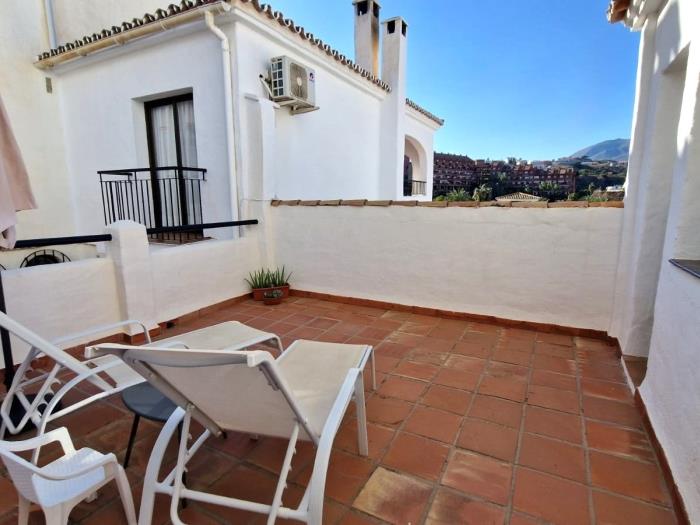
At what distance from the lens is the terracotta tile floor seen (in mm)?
1791

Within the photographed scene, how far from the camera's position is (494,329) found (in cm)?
422

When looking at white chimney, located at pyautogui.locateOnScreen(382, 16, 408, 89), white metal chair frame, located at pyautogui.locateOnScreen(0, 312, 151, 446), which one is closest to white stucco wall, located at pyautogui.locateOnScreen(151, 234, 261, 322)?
white metal chair frame, located at pyautogui.locateOnScreen(0, 312, 151, 446)

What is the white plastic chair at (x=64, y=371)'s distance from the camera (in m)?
2.03

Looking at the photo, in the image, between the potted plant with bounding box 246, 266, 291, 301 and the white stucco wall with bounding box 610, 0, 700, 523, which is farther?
the potted plant with bounding box 246, 266, 291, 301

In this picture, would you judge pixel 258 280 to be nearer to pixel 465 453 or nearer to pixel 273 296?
pixel 273 296

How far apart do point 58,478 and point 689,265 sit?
3.10m

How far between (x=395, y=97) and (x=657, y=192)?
25.1 feet

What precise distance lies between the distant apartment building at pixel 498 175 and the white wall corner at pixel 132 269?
1466 cm

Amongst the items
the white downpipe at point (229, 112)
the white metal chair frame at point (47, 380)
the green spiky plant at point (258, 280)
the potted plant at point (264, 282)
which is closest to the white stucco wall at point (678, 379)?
the white metal chair frame at point (47, 380)

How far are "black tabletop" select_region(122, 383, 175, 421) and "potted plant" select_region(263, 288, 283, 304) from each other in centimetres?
314

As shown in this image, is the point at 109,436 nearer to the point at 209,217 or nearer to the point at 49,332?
the point at 49,332

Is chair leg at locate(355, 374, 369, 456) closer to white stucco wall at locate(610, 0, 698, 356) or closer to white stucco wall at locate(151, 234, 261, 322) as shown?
white stucco wall at locate(610, 0, 698, 356)

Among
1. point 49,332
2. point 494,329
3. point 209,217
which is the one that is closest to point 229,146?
point 209,217

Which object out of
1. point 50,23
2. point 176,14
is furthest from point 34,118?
point 176,14
